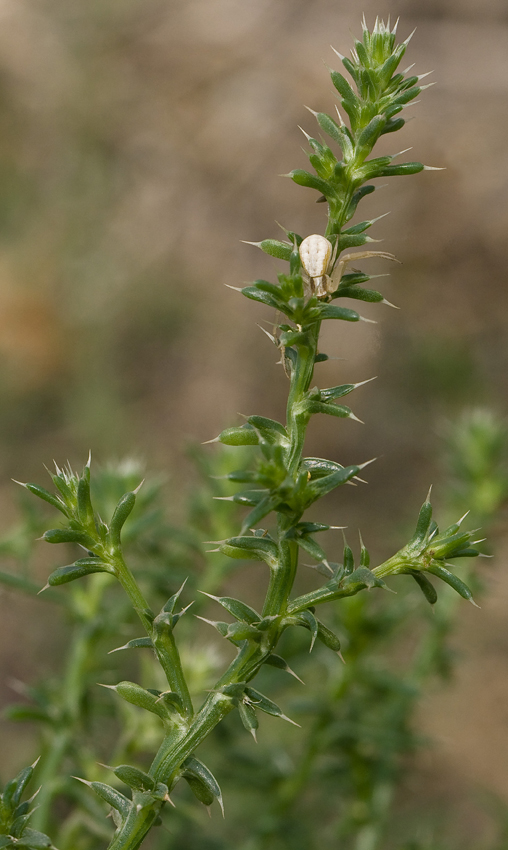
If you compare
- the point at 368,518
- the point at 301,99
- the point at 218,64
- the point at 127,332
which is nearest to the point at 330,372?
the point at 368,518

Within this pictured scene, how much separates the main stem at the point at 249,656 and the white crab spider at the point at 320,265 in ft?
0.30

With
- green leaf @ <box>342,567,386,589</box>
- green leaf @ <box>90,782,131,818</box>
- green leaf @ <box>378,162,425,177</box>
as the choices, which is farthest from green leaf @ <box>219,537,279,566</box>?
green leaf @ <box>378,162,425,177</box>

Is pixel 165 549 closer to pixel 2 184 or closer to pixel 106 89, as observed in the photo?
pixel 2 184

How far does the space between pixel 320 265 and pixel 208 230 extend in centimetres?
677

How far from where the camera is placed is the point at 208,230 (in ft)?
25.9

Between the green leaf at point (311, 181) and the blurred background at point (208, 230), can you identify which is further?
the blurred background at point (208, 230)

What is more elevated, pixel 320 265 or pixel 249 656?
pixel 320 265

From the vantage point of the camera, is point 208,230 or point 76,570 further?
point 208,230

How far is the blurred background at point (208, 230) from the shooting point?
6824mm

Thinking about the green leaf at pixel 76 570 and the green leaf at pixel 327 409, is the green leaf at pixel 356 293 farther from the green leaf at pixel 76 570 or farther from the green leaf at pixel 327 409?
the green leaf at pixel 76 570

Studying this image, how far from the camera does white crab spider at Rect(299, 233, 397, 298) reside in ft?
4.47

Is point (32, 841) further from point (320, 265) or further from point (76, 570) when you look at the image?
point (320, 265)

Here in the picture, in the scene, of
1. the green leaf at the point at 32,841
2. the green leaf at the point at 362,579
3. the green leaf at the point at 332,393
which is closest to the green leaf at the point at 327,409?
the green leaf at the point at 332,393

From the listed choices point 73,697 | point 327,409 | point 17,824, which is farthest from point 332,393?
point 73,697
